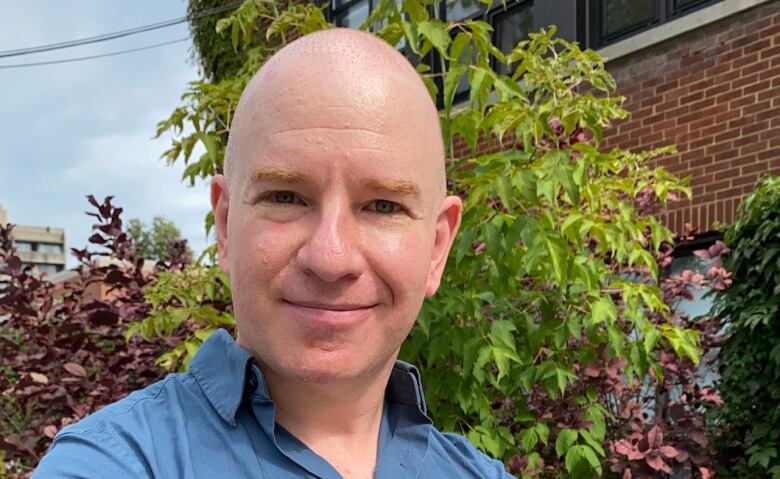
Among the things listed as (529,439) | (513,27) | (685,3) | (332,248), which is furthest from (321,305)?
(513,27)

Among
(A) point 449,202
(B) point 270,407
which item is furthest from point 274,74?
(B) point 270,407

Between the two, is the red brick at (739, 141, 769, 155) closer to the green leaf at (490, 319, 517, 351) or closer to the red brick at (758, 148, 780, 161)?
the red brick at (758, 148, 780, 161)

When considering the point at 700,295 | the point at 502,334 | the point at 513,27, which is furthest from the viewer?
the point at 513,27

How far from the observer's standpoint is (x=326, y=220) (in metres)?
1.15

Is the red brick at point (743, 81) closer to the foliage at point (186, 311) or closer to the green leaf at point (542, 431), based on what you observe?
the green leaf at point (542, 431)

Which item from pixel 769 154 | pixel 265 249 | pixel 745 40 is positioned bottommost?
pixel 265 249

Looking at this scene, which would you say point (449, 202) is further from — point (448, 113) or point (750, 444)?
point (750, 444)

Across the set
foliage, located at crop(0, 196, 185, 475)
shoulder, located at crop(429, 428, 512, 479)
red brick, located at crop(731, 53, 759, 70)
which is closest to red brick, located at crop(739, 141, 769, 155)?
red brick, located at crop(731, 53, 759, 70)

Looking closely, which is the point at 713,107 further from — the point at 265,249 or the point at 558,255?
the point at 265,249

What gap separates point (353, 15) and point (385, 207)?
8.29 m

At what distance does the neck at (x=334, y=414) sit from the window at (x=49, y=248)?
83036mm

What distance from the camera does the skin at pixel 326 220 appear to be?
1158 mm

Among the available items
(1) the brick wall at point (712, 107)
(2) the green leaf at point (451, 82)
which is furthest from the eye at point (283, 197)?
(1) the brick wall at point (712, 107)

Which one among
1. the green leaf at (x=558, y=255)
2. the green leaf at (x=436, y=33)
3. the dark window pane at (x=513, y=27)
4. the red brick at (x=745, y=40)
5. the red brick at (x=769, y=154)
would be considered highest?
the dark window pane at (x=513, y=27)
